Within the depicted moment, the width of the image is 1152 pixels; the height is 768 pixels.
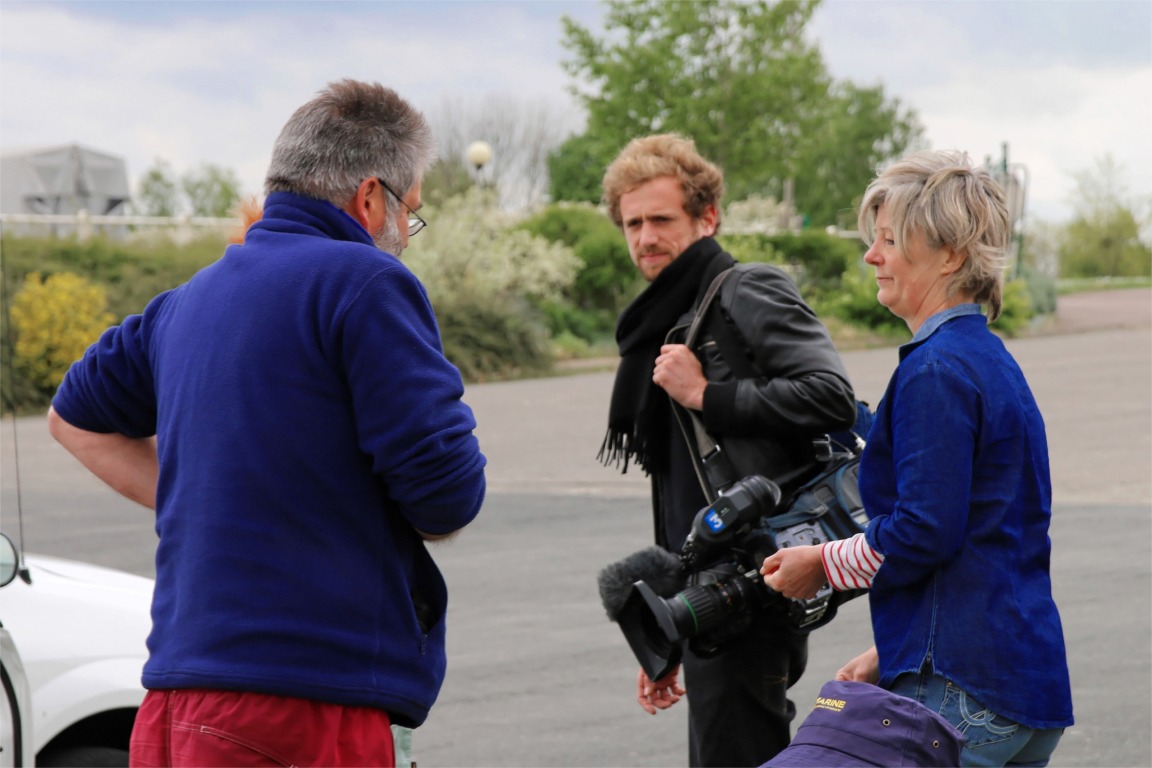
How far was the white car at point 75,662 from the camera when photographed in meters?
3.49

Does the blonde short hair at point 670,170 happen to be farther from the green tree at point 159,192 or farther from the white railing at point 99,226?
the green tree at point 159,192

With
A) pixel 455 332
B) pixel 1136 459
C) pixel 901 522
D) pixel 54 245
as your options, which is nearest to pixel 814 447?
pixel 901 522

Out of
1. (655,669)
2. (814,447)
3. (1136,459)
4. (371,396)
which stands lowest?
(1136,459)

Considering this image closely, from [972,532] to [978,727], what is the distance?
334 millimetres

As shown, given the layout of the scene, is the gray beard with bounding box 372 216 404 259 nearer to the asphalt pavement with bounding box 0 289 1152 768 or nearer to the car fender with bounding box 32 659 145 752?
the asphalt pavement with bounding box 0 289 1152 768

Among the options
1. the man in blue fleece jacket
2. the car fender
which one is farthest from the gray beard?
the car fender

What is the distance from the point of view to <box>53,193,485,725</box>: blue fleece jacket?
216cm

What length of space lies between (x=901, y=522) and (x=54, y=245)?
75.4ft

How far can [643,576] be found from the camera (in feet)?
10.5

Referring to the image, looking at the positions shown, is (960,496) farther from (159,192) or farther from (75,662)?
(159,192)

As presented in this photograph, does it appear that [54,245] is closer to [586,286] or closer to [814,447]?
[586,286]

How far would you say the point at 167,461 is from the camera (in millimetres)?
2320

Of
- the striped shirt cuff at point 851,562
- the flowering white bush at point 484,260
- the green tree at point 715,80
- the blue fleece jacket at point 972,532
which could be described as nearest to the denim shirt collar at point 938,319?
the blue fleece jacket at point 972,532

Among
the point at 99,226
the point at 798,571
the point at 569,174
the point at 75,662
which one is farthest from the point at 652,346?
the point at 569,174
